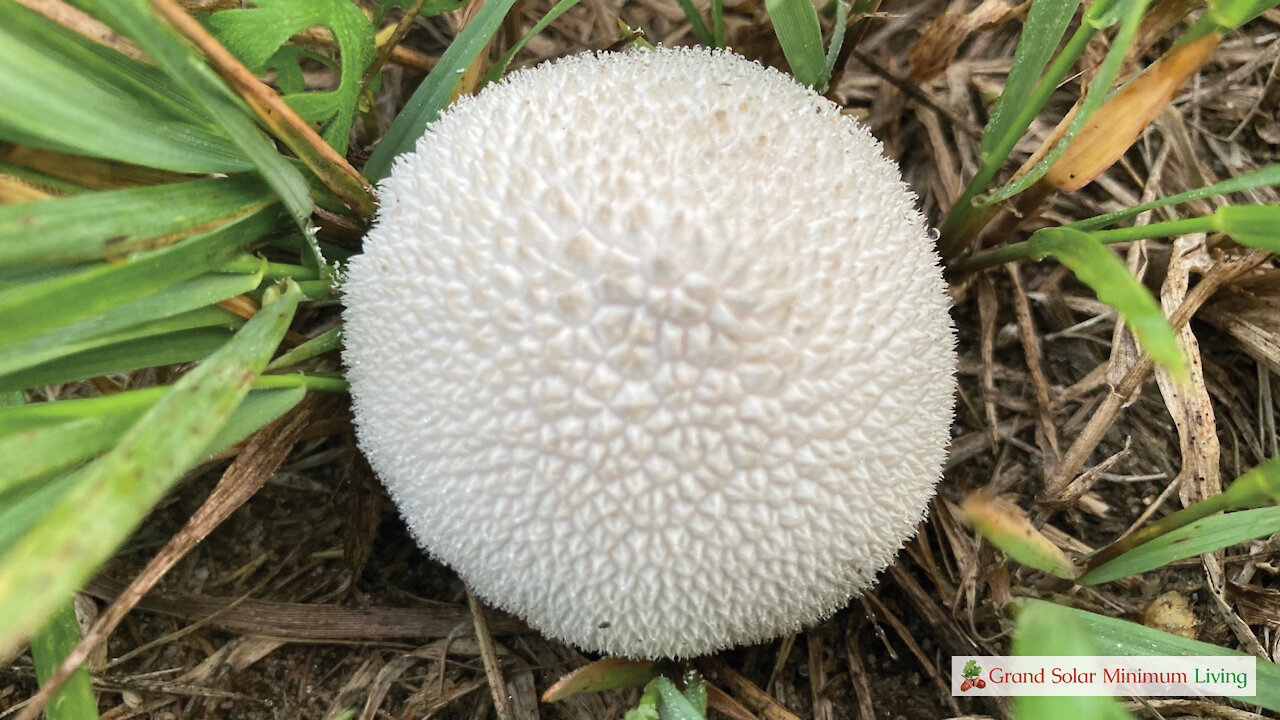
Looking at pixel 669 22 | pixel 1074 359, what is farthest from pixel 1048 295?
pixel 669 22

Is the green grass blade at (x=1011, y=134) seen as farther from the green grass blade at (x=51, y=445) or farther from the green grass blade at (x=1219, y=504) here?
the green grass blade at (x=51, y=445)

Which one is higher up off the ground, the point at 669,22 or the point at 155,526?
the point at 669,22

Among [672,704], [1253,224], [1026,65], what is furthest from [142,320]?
[1253,224]

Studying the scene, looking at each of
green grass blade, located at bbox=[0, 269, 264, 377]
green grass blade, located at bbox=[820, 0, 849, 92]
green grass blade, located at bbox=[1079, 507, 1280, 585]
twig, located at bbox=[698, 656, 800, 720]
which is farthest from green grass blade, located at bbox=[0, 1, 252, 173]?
green grass blade, located at bbox=[1079, 507, 1280, 585]

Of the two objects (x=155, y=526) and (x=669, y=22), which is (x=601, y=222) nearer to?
(x=669, y=22)

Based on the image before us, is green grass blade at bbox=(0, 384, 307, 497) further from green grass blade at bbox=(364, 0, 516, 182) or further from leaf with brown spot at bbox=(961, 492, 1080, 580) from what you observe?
leaf with brown spot at bbox=(961, 492, 1080, 580)

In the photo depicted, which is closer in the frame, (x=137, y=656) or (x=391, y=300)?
(x=391, y=300)
